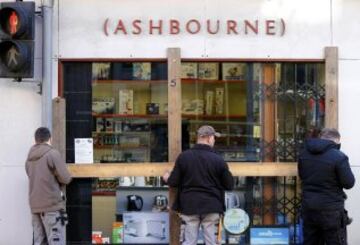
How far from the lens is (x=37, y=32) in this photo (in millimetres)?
8562

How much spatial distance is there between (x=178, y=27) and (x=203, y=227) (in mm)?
2538

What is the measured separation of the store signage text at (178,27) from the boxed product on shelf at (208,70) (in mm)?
395

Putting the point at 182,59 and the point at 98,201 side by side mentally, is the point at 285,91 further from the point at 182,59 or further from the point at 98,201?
the point at 98,201

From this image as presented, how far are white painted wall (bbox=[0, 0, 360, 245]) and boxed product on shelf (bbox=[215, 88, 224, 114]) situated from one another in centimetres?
46

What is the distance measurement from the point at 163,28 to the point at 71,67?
126cm

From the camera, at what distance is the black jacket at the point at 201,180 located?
7.62 metres

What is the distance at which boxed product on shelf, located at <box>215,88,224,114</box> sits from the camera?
28.9ft

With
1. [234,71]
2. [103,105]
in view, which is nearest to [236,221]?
[234,71]

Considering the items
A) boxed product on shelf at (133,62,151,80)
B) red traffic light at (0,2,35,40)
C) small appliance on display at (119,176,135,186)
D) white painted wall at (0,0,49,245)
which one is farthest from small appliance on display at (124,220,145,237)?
red traffic light at (0,2,35,40)

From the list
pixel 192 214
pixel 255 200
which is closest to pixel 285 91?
pixel 255 200

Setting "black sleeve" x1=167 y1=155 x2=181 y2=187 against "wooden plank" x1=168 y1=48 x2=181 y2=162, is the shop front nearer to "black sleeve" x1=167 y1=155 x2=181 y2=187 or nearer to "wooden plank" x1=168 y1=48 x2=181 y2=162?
"wooden plank" x1=168 y1=48 x2=181 y2=162

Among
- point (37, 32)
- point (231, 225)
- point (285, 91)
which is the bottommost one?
point (231, 225)

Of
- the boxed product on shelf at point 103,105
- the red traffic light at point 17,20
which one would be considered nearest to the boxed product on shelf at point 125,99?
the boxed product on shelf at point 103,105

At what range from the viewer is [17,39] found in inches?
311
